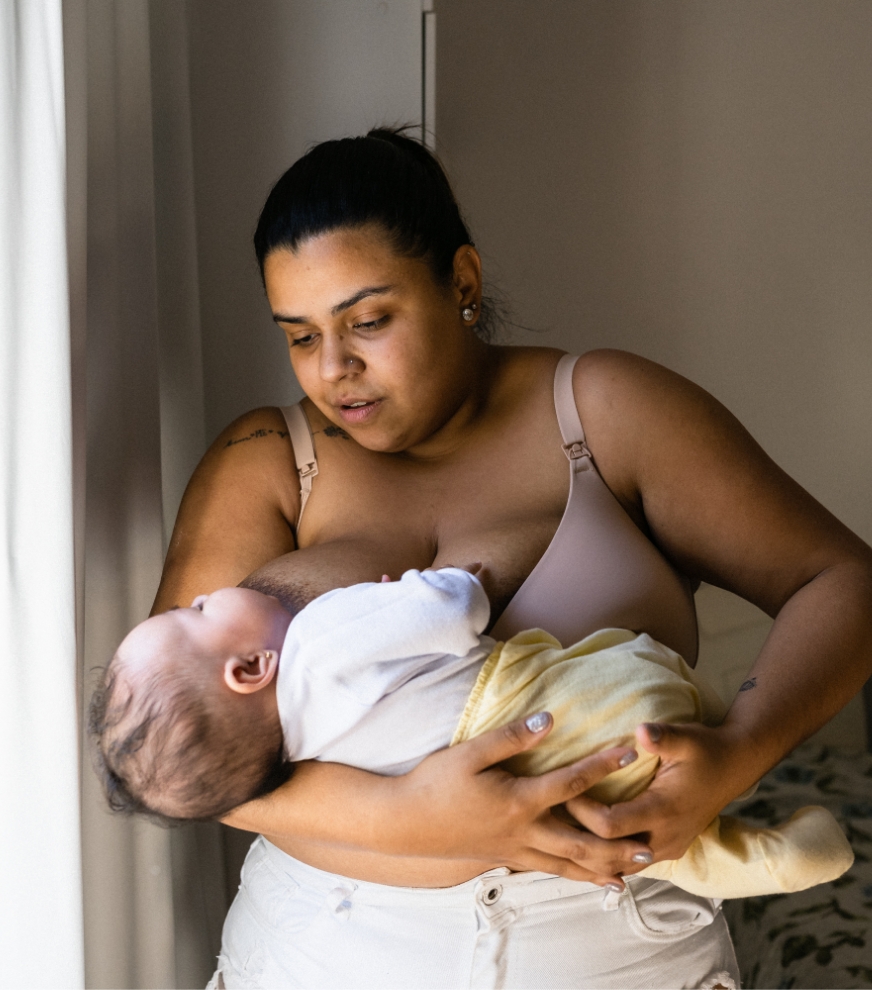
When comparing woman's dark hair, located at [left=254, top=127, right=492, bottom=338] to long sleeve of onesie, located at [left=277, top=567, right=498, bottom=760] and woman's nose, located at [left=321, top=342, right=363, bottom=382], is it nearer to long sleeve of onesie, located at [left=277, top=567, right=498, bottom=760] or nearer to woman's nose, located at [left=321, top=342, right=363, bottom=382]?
woman's nose, located at [left=321, top=342, right=363, bottom=382]

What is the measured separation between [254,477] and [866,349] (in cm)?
230

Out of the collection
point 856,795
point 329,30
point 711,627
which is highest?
point 329,30

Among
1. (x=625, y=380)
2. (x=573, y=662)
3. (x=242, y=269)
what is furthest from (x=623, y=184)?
(x=573, y=662)

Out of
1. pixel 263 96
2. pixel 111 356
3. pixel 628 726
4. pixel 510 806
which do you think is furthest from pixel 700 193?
pixel 510 806

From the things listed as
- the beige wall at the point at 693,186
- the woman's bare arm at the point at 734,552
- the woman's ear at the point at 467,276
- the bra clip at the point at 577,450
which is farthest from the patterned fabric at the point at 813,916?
the woman's ear at the point at 467,276

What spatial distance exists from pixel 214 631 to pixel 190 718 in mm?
116

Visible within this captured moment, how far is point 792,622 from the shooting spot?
1.26 m

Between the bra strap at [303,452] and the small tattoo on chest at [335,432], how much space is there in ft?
0.08

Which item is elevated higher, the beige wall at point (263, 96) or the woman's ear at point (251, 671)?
the beige wall at point (263, 96)

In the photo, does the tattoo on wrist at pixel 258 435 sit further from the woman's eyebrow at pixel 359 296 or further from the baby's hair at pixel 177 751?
the baby's hair at pixel 177 751

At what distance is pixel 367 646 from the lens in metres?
1.08

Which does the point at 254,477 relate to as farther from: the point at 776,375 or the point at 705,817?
the point at 776,375

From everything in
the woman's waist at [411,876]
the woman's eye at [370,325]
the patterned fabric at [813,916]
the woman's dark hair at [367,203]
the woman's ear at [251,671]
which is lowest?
the patterned fabric at [813,916]

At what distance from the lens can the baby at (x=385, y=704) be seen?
109 centimetres
